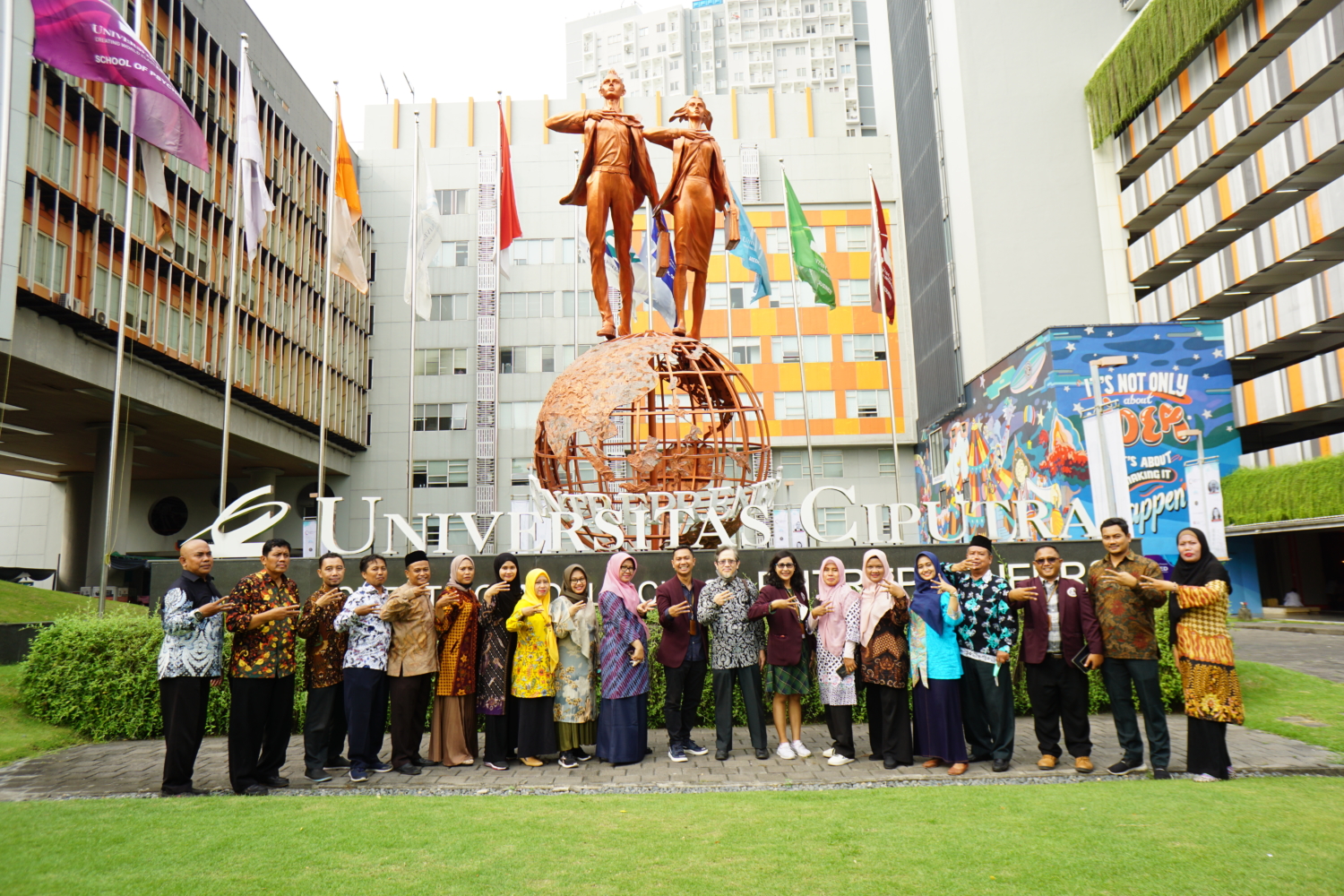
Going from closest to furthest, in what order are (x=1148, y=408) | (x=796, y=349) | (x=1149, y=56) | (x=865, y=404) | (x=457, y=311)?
(x=1148, y=408) < (x=1149, y=56) < (x=865, y=404) < (x=796, y=349) < (x=457, y=311)

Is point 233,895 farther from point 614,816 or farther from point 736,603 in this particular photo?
point 736,603

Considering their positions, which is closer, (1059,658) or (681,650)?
(1059,658)

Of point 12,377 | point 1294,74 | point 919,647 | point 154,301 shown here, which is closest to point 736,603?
point 919,647

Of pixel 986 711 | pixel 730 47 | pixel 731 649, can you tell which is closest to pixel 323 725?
pixel 731 649

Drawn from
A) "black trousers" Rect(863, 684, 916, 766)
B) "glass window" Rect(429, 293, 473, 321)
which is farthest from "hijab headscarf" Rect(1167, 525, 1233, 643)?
"glass window" Rect(429, 293, 473, 321)

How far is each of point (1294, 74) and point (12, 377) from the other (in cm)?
3093

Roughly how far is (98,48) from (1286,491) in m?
25.5

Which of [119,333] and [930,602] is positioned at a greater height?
[119,333]

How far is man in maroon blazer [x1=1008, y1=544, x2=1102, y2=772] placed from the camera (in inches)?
248

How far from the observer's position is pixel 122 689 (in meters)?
8.55

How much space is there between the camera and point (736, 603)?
7027 millimetres

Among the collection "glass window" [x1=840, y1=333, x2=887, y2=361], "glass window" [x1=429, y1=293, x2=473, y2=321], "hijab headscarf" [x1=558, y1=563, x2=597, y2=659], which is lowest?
"hijab headscarf" [x1=558, y1=563, x2=597, y2=659]

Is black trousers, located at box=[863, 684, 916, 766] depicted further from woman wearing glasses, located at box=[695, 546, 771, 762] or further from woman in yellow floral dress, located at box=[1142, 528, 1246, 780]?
woman in yellow floral dress, located at box=[1142, 528, 1246, 780]

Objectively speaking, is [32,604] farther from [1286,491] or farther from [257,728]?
[1286,491]
